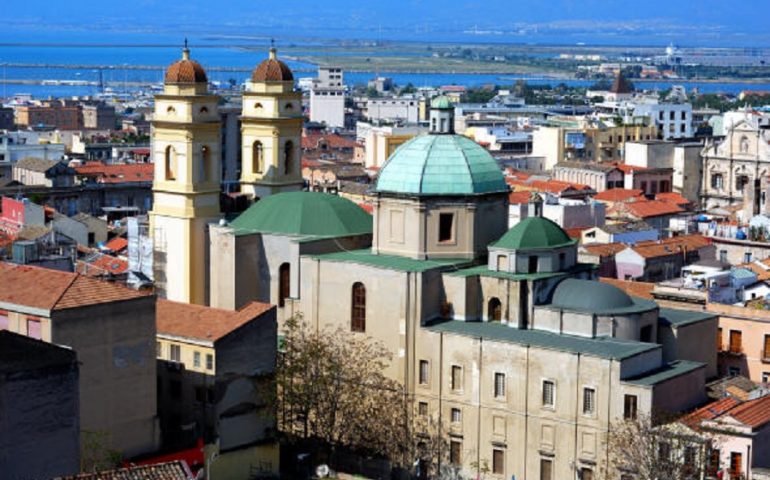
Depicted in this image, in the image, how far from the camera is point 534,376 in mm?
40719

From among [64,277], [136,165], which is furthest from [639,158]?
[64,277]

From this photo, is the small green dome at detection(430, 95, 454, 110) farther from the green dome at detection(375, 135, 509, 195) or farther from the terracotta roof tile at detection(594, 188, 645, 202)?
the terracotta roof tile at detection(594, 188, 645, 202)

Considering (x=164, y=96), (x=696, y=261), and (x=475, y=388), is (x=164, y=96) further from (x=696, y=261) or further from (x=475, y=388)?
(x=696, y=261)

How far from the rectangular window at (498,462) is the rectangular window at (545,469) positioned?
1144 millimetres

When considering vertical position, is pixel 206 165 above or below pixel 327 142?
above

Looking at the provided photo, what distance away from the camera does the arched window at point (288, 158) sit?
54.3 metres

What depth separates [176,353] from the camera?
40.9 m

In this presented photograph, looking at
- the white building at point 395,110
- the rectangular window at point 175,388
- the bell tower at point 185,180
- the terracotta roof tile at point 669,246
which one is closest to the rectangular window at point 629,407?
the rectangular window at point 175,388

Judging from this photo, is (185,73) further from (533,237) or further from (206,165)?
(533,237)

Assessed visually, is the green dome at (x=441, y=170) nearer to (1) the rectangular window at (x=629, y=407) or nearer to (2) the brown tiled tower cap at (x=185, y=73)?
(2) the brown tiled tower cap at (x=185, y=73)

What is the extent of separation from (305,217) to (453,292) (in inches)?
233

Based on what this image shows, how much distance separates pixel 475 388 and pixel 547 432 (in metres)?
2.39

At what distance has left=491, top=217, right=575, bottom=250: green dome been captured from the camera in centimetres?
4319

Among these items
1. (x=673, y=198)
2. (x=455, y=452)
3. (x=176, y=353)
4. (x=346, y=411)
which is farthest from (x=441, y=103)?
(x=673, y=198)
